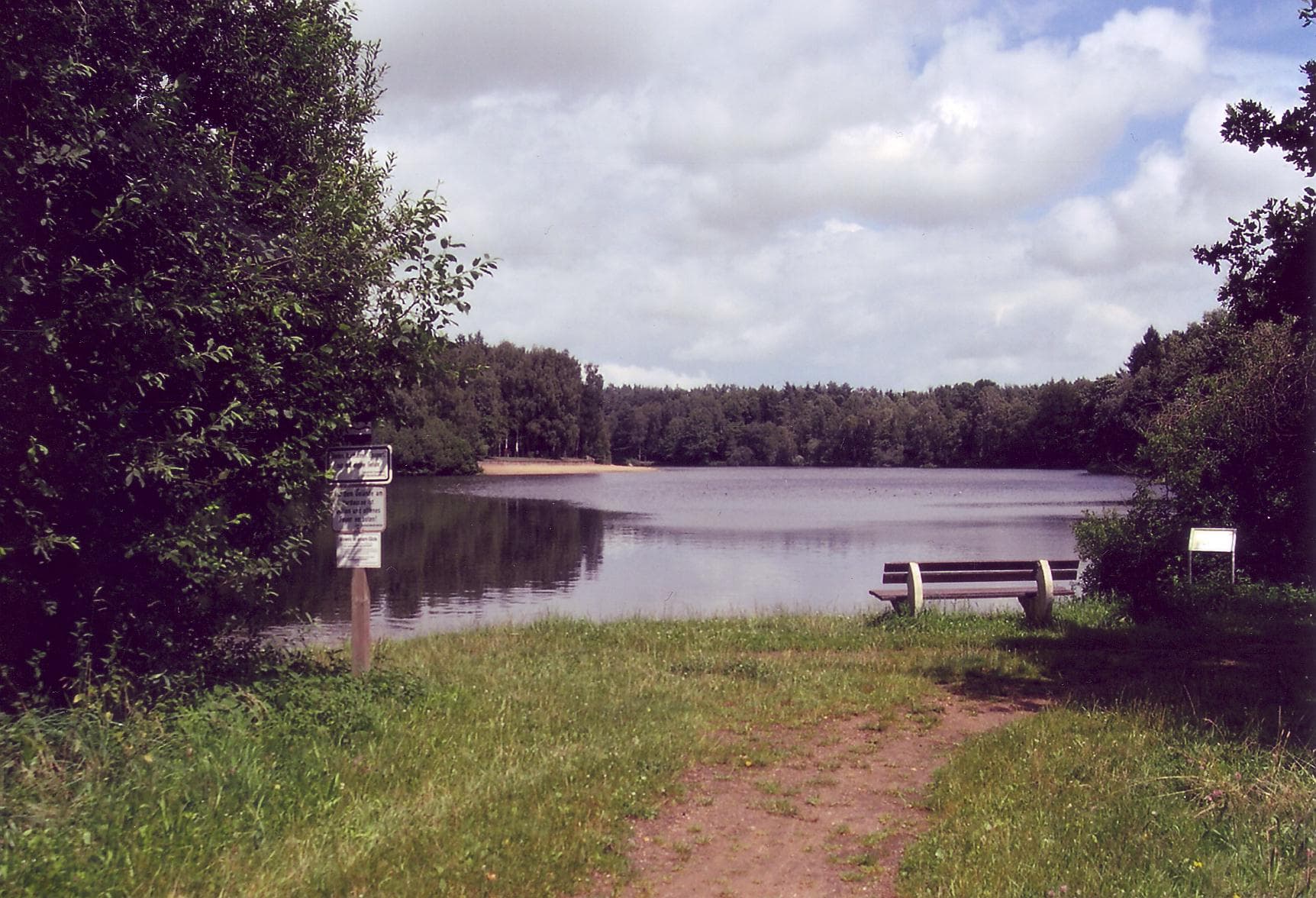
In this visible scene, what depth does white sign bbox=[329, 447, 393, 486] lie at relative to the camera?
791 centimetres

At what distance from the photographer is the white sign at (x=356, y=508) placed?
8055 millimetres

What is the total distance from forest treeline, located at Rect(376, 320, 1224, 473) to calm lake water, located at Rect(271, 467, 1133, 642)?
5081mm

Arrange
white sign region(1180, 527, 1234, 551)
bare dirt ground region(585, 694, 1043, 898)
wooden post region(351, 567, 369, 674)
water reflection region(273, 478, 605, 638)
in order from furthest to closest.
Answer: water reflection region(273, 478, 605, 638)
white sign region(1180, 527, 1234, 551)
wooden post region(351, 567, 369, 674)
bare dirt ground region(585, 694, 1043, 898)

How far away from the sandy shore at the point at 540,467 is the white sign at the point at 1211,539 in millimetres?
91307

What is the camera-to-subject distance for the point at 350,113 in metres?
9.11

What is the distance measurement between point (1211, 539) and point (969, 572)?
3.28 meters

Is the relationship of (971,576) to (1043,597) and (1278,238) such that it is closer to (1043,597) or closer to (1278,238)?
(1043,597)

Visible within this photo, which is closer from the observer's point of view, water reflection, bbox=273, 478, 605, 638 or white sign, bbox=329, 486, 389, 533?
white sign, bbox=329, 486, 389, 533

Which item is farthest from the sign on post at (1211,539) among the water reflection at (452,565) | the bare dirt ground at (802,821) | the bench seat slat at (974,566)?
the water reflection at (452,565)

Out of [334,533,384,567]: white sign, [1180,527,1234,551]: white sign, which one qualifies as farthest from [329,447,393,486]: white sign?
[1180,527,1234,551]: white sign

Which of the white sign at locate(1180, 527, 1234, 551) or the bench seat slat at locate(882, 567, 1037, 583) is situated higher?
the white sign at locate(1180, 527, 1234, 551)

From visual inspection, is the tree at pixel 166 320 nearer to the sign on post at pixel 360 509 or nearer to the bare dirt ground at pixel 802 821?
the sign on post at pixel 360 509

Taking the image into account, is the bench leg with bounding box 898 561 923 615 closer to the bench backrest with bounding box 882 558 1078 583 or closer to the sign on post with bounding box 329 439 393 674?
the bench backrest with bounding box 882 558 1078 583

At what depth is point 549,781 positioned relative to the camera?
6043 millimetres
